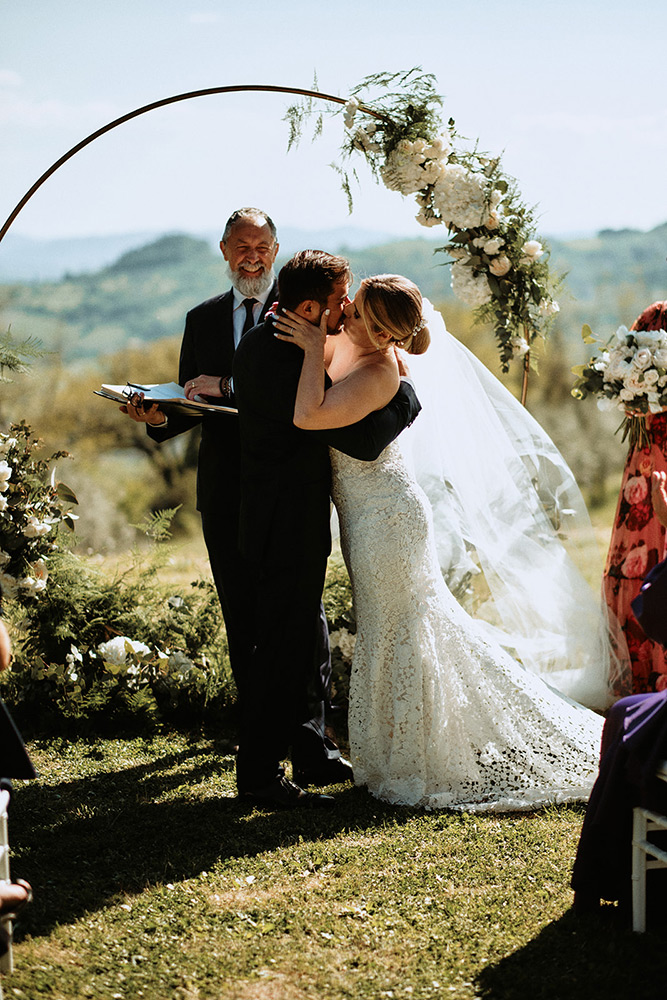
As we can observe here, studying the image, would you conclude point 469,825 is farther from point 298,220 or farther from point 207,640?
point 298,220

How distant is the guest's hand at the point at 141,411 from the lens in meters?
4.18

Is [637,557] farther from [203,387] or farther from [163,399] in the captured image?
[163,399]

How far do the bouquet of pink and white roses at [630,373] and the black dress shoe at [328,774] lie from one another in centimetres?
185

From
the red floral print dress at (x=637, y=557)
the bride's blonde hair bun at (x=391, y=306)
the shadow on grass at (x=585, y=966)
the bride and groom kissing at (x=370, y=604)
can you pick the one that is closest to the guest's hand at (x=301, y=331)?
the bride and groom kissing at (x=370, y=604)

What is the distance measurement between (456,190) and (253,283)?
1.01m

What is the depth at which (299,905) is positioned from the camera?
319 cm

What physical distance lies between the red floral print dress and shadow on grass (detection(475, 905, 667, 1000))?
6.77 ft

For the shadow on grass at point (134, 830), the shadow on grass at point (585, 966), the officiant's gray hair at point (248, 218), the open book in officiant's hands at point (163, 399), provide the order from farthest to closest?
1. the officiant's gray hair at point (248, 218)
2. the open book in officiant's hands at point (163, 399)
3. the shadow on grass at point (134, 830)
4. the shadow on grass at point (585, 966)

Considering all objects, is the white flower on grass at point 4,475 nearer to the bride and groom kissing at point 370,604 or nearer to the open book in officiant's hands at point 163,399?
the open book in officiant's hands at point 163,399

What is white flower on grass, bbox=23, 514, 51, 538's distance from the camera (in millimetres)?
4684

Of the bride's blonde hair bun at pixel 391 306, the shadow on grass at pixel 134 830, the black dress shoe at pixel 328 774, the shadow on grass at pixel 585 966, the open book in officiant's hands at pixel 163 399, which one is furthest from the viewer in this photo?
the black dress shoe at pixel 328 774

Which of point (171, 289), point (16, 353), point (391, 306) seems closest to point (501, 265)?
point (391, 306)

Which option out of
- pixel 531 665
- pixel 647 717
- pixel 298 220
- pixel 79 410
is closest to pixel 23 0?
pixel 79 410

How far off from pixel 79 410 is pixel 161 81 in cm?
1281
